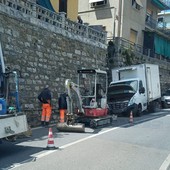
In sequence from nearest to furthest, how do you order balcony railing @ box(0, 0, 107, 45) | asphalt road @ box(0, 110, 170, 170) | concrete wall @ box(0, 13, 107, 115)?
asphalt road @ box(0, 110, 170, 170), concrete wall @ box(0, 13, 107, 115), balcony railing @ box(0, 0, 107, 45)

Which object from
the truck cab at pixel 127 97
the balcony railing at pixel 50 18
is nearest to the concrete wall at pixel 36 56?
the balcony railing at pixel 50 18

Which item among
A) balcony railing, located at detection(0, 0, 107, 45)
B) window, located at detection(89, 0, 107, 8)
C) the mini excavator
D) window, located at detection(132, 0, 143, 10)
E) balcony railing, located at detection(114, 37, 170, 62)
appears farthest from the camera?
window, located at detection(132, 0, 143, 10)

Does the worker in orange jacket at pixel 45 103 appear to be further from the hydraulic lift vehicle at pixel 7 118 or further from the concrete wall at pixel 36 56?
the hydraulic lift vehicle at pixel 7 118

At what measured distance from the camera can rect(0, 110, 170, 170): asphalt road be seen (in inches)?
301

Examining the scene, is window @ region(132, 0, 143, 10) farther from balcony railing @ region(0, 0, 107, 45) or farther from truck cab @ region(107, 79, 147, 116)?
truck cab @ region(107, 79, 147, 116)

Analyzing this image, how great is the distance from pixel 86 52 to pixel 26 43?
20.8 feet

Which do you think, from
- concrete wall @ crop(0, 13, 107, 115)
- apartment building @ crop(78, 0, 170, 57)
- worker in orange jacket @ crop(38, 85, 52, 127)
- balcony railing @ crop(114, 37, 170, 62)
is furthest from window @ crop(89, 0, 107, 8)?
worker in orange jacket @ crop(38, 85, 52, 127)

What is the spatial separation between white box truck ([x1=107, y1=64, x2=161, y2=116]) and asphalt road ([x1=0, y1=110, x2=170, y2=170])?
608 cm

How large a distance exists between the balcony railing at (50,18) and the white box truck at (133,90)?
10.2 ft

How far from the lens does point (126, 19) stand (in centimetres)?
3108

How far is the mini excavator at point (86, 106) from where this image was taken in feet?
42.9

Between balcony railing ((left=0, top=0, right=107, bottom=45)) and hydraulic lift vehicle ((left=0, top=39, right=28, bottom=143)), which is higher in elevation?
balcony railing ((left=0, top=0, right=107, bottom=45))

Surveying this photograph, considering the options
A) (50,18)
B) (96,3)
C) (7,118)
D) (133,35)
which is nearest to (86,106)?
(50,18)

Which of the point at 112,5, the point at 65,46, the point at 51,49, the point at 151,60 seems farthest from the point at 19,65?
the point at 151,60
